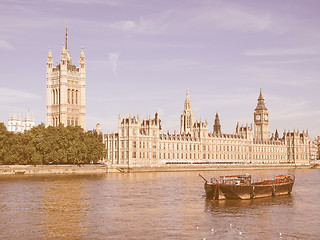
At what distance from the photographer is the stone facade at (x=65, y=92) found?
146 meters

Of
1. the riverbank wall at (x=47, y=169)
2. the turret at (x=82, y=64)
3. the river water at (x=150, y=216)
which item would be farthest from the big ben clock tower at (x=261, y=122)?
the river water at (x=150, y=216)

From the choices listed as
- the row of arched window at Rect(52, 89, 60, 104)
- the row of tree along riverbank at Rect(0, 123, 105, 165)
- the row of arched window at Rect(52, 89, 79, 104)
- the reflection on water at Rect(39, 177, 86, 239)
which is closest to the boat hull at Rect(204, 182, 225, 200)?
the reflection on water at Rect(39, 177, 86, 239)

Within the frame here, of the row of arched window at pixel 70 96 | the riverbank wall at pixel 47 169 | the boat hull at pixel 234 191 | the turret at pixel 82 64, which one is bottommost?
the boat hull at pixel 234 191

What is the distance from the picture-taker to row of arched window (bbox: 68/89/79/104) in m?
148

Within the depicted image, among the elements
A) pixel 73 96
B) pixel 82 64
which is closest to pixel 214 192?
pixel 73 96

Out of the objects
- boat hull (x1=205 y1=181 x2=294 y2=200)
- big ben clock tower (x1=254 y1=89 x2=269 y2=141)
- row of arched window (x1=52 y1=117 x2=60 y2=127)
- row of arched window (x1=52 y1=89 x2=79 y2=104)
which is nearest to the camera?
boat hull (x1=205 y1=181 x2=294 y2=200)

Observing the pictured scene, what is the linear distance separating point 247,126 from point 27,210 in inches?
5206

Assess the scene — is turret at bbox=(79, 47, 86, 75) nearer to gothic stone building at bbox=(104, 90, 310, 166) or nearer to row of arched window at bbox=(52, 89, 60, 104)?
row of arched window at bbox=(52, 89, 60, 104)

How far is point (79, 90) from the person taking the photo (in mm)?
151500

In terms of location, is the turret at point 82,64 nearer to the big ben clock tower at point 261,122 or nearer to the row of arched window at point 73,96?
the row of arched window at point 73,96

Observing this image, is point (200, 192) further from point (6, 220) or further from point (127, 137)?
point (127, 137)

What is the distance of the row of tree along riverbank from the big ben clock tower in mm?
104929

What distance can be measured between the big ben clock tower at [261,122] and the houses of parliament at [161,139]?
6.34m

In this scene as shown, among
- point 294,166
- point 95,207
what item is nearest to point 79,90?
point 294,166
